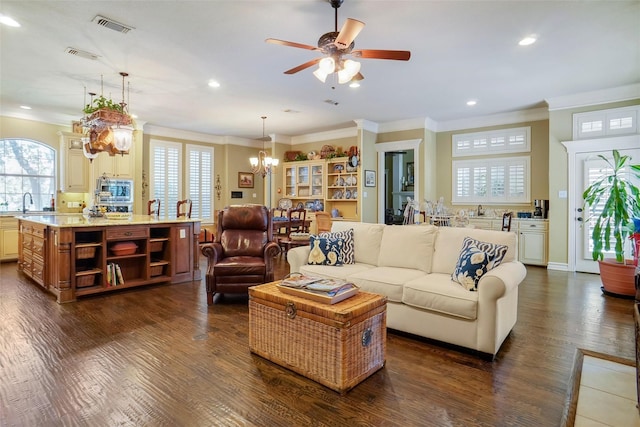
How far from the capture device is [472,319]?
2.57 m

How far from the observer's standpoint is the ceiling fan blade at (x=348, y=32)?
2.39 metres

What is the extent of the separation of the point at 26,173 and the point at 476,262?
323 inches

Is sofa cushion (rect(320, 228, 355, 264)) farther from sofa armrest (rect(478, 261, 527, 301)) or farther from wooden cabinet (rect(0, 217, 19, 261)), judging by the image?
wooden cabinet (rect(0, 217, 19, 261))

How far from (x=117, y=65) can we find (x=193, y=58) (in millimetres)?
1092

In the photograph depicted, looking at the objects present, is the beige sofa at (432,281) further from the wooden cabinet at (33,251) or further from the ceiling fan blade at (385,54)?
the wooden cabinet at (33,251)

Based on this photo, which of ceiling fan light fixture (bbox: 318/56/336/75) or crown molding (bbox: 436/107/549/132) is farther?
crown molding (bbox: 436/107/549/132)

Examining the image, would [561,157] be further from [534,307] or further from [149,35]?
[149,35]

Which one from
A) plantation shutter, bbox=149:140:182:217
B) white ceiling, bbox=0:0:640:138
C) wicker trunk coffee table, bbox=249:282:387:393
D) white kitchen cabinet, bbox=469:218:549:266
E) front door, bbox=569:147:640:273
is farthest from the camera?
plantation shutter, bbox=149:140:182:217

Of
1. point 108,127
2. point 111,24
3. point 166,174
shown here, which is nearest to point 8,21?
point 111,24

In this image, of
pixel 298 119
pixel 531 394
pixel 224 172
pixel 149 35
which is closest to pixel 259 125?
pixel 298 119

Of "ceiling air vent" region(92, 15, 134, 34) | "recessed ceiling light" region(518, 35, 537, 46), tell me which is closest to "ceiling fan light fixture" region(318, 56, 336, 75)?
"ceiling air vent" region(92, 15, 134, 34)

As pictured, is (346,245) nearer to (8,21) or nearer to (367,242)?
(367,242)

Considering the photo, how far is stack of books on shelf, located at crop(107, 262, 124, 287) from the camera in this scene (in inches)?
167

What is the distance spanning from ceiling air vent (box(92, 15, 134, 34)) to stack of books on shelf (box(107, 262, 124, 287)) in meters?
2.72
